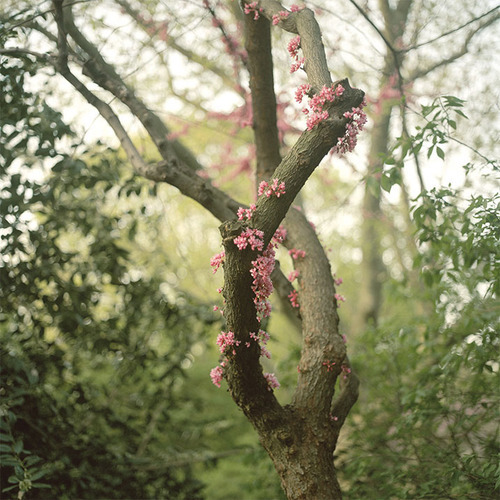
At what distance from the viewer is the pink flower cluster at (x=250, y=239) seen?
2406 mm

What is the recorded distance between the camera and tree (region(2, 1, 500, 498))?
2547 millimetres

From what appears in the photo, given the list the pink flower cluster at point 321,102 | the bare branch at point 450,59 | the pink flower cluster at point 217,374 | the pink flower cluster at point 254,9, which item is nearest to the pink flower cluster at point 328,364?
the pink flower cluster at point 217,374

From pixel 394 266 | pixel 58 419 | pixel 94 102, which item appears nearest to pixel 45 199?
pixel 94 102

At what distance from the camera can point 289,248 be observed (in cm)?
355

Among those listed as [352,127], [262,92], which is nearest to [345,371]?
[352,127]

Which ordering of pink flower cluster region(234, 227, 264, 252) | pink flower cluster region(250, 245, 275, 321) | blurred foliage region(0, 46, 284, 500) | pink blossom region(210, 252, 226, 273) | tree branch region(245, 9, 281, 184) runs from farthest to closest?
blurred foliage region(0, 46, 284, 500)
tree branch region(245, 9, 281, 184)
pink blossom region(210, 252, 226, 273)
pink flower cluster region(250, 245, 275, 321)
pink flower cluster region(234, 227, 264, 252)

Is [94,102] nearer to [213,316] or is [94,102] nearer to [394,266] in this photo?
[213,316]

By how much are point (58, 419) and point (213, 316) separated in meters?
1.60

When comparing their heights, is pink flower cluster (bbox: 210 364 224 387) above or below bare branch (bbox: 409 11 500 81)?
below

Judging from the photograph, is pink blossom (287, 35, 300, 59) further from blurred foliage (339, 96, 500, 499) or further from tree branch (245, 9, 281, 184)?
blurred foliage (339, 96, 500, 499)

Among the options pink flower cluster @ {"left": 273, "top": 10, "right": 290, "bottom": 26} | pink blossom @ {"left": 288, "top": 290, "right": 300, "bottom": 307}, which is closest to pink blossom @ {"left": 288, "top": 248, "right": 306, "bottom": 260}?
pink blossom @ {"left": 288, "top": 290, "right": 300, "bottom": 307}

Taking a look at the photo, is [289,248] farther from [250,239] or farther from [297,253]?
[250,239]

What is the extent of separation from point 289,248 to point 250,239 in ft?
3.81

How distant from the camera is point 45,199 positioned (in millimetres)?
4293
